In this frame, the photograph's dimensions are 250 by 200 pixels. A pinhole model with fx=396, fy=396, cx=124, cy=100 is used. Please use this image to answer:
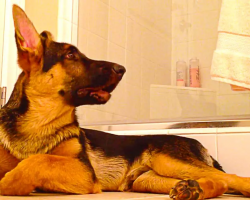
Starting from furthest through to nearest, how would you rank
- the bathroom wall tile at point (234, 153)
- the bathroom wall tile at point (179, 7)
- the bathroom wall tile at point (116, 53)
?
the bathroom wall tile at point (179, 7), the bathroom wall tile at point (116, 53), the bathroom wall tile at point (234, 153)

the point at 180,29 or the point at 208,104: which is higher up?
the point at 180,29

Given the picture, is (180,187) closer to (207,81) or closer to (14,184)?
(14,184)

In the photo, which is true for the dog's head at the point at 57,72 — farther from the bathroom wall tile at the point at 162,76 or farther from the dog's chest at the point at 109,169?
the bathroom wall tile at the point at 162,76

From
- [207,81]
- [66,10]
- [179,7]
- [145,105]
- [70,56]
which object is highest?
[179,7]

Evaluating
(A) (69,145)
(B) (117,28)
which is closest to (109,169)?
(A) (69,145)

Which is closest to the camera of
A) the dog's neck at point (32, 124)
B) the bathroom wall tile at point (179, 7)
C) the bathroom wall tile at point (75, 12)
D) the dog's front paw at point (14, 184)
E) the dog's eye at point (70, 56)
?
the dog's front paw at point (14, 184)

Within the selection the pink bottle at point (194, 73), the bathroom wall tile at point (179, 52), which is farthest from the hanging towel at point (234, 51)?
the bathroom wall tile at point (179, 52)

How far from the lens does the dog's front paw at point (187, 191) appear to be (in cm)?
113

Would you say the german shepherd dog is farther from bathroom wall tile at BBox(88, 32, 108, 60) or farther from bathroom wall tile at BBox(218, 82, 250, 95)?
bathroom wall tile at BBox(218, 82, 250, 95)

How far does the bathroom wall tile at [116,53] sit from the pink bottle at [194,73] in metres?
0.62

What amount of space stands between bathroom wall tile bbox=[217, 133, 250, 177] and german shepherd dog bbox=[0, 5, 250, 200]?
0.53 feet

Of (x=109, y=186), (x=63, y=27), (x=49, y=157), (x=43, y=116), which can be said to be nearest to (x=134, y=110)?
(x=63, y=27)

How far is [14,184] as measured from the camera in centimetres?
124

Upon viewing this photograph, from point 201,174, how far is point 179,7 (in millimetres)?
1967
